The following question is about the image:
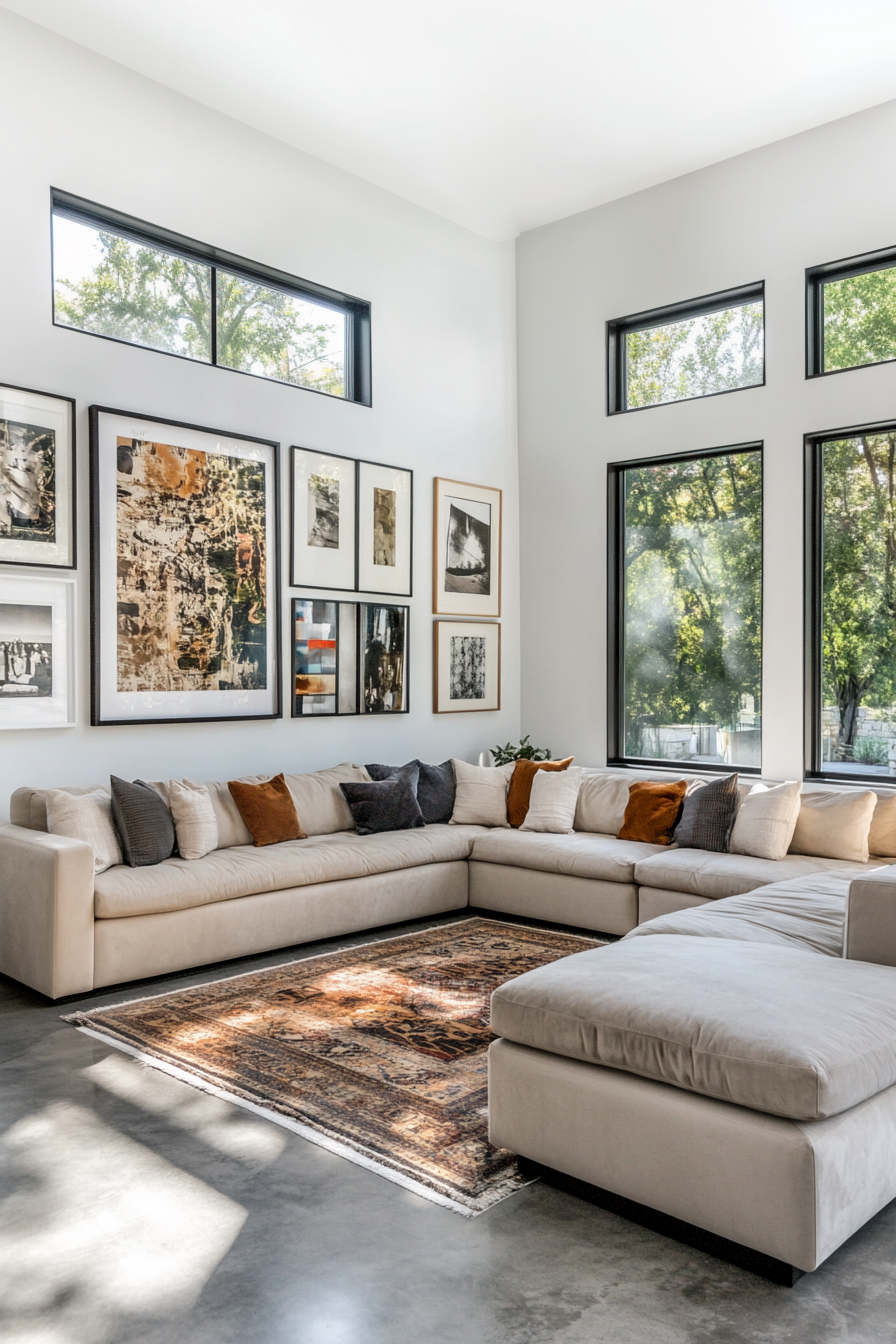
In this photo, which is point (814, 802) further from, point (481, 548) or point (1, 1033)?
point (1, 1033)

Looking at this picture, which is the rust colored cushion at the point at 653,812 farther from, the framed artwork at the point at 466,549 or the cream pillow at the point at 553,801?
the framed artwork at the point at 466,549

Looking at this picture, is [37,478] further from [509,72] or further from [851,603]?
[851,603]

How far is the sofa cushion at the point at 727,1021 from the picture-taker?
2117 millimetres

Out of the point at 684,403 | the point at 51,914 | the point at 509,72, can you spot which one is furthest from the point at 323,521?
the point at 51,914

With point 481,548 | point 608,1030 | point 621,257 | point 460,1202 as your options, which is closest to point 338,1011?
point 460,1202

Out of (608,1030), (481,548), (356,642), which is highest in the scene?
(481,548)

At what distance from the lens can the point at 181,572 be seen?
17.7 feet

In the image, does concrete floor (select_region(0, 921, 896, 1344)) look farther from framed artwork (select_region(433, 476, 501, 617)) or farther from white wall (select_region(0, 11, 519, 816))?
framed artwork (select_region(433, 476, 501, 617))

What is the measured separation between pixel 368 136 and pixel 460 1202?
5642mm

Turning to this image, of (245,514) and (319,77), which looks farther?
(245,514)

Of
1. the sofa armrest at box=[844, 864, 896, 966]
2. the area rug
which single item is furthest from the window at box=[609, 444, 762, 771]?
the sofa armrest at box=[844, 864, 896, 966]

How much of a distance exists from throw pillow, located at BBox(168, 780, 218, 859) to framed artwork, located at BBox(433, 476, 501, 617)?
251 cm

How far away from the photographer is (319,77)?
5238mm

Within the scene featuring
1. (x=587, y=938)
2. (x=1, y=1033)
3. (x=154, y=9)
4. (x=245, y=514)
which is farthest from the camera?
(x=245, y=514)
